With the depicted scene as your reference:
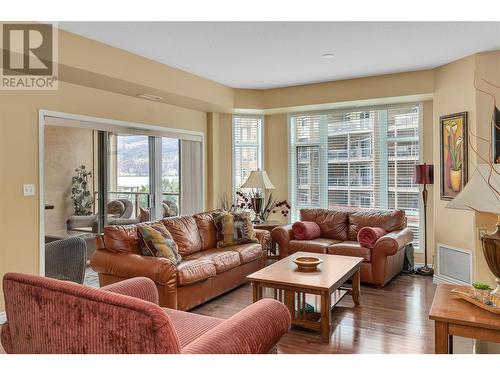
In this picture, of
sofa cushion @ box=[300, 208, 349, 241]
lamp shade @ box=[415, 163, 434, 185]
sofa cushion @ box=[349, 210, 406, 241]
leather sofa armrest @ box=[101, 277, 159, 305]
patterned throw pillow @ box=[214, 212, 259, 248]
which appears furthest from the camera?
sofa cushion @ box=[300, 208, 349, 241]

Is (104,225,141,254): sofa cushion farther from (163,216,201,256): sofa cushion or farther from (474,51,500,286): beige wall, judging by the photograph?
(474,51,500,286): beige wall

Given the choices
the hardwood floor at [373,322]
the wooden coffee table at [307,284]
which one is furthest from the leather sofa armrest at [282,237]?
the wooden coffee table at [307,284]

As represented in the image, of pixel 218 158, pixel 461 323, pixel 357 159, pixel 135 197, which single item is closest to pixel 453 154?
pixel 357 159

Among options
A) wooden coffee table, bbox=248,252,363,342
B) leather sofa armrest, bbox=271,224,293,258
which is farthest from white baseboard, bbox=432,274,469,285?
leather sofa armrest, bbox=271,224,293,258

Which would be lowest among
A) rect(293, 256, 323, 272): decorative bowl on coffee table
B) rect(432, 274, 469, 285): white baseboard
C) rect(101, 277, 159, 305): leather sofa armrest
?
rect(432, 274, 469, 285): white baseboard

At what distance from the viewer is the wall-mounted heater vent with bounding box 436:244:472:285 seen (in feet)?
14.2

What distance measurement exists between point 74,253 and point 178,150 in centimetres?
237

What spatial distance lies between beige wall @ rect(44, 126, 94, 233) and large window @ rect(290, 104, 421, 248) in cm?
339

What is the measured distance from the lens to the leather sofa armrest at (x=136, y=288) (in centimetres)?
230

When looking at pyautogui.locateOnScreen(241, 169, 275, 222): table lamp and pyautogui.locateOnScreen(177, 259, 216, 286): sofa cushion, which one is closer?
pyautogui.locateOnScreen(177, 259, 216, 286): sofa cushion

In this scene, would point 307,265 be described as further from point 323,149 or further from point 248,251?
point 323,149

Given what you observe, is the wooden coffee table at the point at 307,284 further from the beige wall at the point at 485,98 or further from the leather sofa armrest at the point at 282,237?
the beige wall at the point at 485,98

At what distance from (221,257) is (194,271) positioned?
0.54 metres
